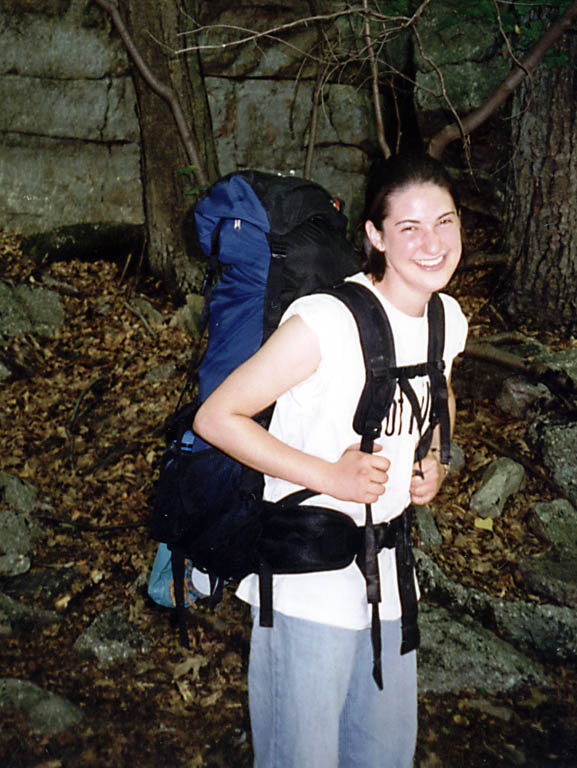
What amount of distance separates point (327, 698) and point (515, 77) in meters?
4.72

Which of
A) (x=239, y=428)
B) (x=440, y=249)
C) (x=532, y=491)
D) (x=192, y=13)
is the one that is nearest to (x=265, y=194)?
(x=440, y=249)

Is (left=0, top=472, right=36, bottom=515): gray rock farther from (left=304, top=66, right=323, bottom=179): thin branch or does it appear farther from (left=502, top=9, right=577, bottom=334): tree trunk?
(left=502, top=9, right=577, bottom=334): tree trunk

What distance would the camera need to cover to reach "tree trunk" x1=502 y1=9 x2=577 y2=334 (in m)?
6.32

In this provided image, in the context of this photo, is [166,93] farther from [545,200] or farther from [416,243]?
[416,243]

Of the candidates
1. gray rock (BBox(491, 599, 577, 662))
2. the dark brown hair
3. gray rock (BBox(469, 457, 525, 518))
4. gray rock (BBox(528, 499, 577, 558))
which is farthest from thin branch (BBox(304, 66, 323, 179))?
gray rock (BBox(491, 599, 577, 662))

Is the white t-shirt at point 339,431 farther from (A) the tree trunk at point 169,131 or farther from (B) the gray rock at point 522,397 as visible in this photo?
(A) the tree trunk at point 169,131

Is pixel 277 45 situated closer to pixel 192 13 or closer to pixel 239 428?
pixel 192 13

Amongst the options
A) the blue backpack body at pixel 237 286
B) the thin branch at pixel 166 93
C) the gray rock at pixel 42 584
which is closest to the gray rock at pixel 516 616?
the gray rock at pixel 42 584

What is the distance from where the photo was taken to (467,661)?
4.66 meters

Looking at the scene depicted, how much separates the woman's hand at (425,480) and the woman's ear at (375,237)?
0.80 metres

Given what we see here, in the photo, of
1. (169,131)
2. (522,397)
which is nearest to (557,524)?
(522,397)

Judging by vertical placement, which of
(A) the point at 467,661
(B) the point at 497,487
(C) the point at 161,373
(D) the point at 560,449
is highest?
(C) the point at 161,373

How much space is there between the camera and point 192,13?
8.48 m

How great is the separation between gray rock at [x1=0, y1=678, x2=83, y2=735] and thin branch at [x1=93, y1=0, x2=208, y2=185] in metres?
5.34
